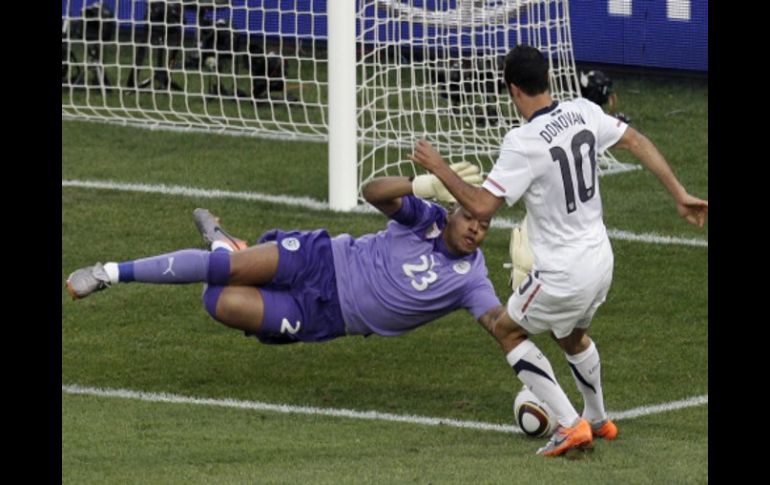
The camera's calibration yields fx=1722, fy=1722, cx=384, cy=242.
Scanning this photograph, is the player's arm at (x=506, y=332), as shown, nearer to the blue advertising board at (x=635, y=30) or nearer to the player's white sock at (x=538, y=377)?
the player's white sock at (x=538, y=377)

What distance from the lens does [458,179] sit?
27.9 feet

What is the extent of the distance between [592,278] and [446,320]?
12.2 ft

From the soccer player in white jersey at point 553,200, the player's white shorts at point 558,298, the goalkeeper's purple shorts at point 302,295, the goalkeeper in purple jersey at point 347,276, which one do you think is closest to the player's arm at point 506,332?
the soccer player in white jersey at point 553,200

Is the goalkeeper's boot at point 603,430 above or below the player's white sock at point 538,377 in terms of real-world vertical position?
below

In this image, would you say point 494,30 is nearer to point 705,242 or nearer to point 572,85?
point 572,85

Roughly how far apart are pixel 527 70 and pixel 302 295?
2188mm

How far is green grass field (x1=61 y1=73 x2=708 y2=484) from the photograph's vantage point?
28.4 feet

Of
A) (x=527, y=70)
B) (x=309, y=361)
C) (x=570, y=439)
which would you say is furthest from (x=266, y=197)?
(x=527, y=70)

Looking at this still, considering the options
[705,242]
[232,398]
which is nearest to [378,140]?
[705,242]

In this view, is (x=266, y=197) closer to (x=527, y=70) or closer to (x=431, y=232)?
(x=431, y=232)

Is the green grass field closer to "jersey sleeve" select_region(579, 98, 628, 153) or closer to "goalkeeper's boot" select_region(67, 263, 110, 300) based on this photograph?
"goalkeeper's boot" select_region(67, 263, 110, 300)

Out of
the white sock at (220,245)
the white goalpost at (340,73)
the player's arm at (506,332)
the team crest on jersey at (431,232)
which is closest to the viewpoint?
the player's arm at (506,332)

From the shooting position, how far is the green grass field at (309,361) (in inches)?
340

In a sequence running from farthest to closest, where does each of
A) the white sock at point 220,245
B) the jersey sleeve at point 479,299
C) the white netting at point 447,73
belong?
the white netting at point 447,73 < the white sock at point 220,245 < the jersey sleeve at point 479,299
